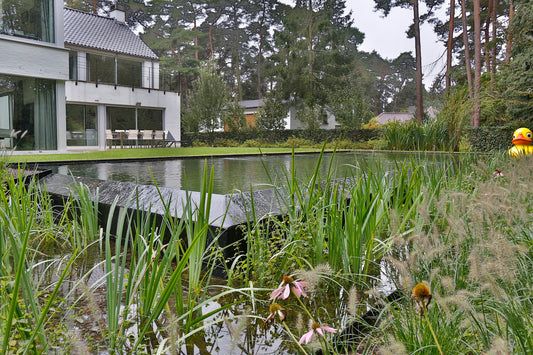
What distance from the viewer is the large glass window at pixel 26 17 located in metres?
10.9

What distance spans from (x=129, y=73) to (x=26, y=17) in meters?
8.74

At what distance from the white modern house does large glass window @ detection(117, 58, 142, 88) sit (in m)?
0.04

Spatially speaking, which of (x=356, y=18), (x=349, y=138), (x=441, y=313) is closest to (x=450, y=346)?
(x=441, y=313)

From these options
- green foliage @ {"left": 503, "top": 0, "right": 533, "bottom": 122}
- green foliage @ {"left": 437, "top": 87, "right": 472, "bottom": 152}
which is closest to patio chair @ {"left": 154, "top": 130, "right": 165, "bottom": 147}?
green foliage @ {"left": 437, "top": 87, "right": 472, "bottom": 152}

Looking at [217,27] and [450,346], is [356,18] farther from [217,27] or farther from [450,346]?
[450,346]

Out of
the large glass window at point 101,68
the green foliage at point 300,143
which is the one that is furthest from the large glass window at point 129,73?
the green foliage at point 300,143

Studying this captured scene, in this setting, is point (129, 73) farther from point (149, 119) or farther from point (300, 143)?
point (300, 143)

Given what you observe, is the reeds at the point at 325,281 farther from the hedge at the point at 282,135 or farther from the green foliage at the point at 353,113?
the green foliage at the point at 353,113

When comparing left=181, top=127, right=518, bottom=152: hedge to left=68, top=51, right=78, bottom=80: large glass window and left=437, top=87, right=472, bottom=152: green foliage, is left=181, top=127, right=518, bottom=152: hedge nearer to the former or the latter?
left=437, top=87, right=472, bottom=152: green foliage

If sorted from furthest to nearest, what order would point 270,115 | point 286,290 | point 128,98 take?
point 270,115 < point 128,98 < point 286,290

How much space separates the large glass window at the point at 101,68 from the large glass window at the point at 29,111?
7021 millimetres

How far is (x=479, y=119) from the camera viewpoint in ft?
45.1

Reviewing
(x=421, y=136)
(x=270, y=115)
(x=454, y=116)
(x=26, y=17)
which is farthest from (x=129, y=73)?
(x=454, y=116)

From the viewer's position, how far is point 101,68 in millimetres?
18891
